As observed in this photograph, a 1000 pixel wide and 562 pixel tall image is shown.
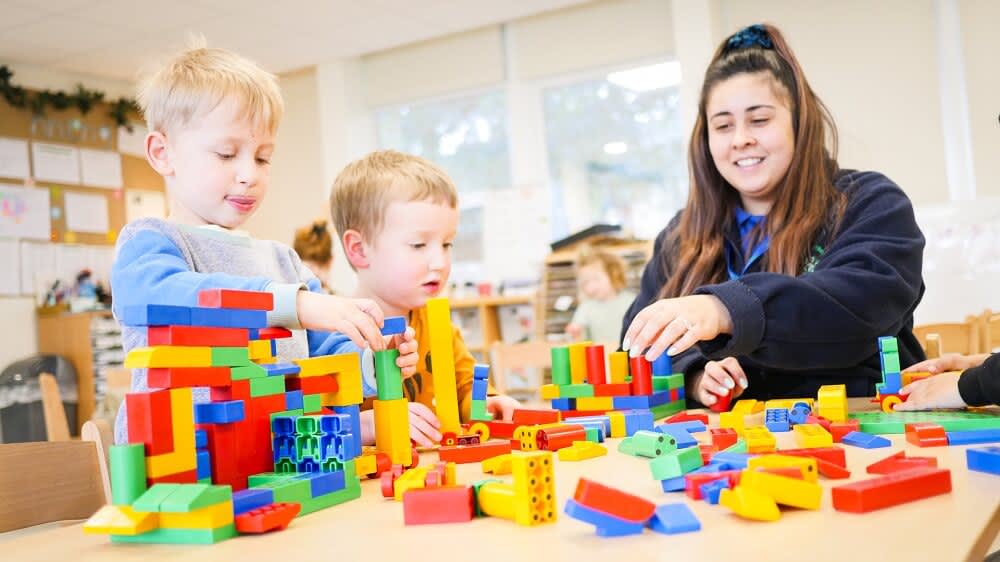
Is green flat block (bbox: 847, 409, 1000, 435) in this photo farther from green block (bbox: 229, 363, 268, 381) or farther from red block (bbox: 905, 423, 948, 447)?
green block (bbox: 229, 363, 268, 381)

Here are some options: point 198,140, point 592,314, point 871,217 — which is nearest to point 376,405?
point 198,140

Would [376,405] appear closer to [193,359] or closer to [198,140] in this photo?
[193,359]

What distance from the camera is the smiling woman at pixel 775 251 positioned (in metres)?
1.27

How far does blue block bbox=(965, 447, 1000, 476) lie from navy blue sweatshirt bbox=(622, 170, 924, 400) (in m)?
0.42

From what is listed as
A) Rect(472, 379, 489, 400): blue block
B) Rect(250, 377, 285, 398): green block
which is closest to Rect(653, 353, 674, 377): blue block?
Rect(472, 379, 489, 400): blue block

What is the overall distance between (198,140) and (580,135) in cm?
490

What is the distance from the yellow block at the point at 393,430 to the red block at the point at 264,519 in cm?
28

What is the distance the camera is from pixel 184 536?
2.35ft

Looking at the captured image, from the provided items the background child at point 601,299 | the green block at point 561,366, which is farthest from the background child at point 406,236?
the background child at point 601,299

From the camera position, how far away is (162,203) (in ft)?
21.9

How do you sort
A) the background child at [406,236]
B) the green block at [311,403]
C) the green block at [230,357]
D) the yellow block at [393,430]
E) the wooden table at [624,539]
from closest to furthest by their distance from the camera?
the wooden table at [624,539] → the green block at [230,357] → the green block at [311,403] → the yellow block at [393,430] → the background child at [406,236]

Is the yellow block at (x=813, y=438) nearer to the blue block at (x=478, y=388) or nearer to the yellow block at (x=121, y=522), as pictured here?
the blue block at (x=478, y=388)

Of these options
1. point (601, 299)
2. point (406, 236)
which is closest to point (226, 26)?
point (601, 299)

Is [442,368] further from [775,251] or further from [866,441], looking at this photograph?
[775,251]
